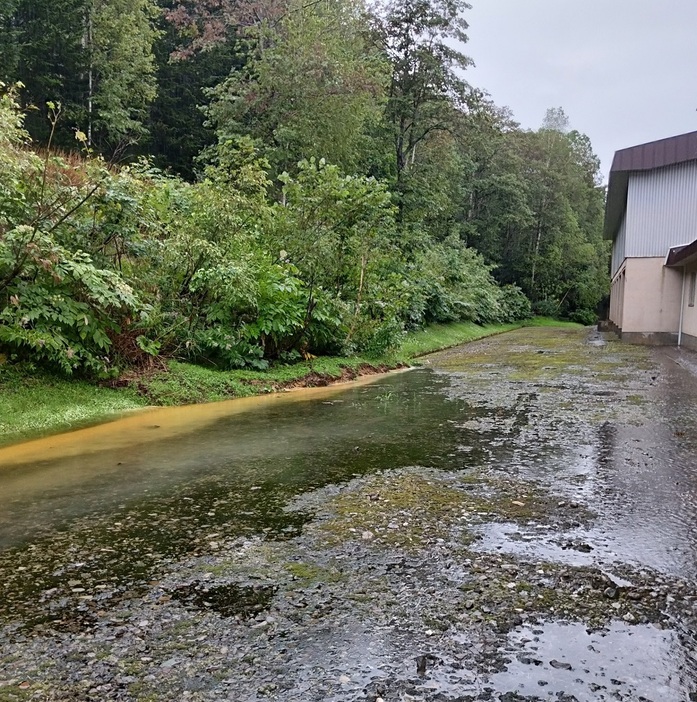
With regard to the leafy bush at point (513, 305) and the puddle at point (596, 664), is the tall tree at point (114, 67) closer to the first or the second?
the leafy bush at point (513, 305)

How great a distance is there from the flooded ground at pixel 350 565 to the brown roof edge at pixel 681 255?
1172 centimetres

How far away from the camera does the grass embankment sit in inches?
240

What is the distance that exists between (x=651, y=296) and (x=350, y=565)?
19872 millimetres

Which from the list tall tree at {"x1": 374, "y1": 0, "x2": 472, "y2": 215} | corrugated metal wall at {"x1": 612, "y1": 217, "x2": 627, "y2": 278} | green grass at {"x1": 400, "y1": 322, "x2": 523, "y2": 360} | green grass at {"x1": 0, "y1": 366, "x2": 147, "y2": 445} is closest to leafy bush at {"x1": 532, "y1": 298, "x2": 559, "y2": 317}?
corrugated metal wall at {"x1": 612, "y1": 217, "x2": 627, "y2": 278}

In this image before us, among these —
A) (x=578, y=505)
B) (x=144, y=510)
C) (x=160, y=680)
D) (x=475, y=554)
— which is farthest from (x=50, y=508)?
(x=578, y=505)

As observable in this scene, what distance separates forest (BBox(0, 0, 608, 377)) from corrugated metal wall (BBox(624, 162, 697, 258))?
22.4 ft

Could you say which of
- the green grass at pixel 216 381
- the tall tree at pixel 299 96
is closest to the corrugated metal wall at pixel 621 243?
the tall tree at pixel 299 96

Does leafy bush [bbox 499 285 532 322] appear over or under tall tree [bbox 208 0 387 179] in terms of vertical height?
under

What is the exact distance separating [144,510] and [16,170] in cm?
458

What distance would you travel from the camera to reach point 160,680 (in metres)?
2.09

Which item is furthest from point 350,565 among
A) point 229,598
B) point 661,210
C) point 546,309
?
point 546,309

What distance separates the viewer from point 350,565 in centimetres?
301

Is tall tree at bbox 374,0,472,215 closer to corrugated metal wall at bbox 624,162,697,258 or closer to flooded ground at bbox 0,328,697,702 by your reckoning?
corrugated metal wall at bbox 624,162,697,258

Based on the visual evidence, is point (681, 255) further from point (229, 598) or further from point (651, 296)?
point (229, 598)
